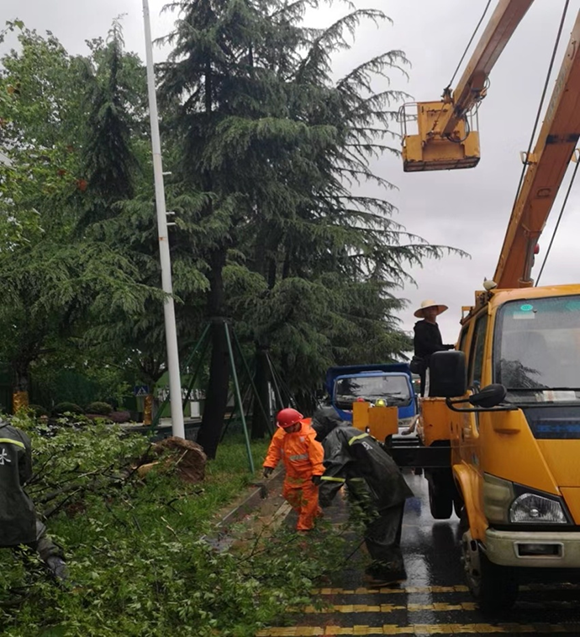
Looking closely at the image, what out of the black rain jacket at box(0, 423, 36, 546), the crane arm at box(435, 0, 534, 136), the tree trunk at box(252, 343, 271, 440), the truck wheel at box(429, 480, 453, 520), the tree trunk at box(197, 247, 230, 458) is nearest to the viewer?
the black rain jacket at box(0, 423, 36, 546)

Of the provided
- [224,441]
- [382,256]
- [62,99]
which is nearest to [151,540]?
Result: [224,441]

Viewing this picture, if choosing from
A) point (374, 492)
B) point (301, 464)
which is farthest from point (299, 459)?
point (374, 492)

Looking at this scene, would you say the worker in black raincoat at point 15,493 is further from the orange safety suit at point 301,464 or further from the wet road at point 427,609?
the orange safety suit at point 301,464

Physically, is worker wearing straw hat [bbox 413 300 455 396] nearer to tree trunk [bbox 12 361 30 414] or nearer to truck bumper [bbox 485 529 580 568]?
truck bumper [bbox 485 529 580 568]

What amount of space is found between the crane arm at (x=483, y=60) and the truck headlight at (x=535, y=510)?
6370 millimetres

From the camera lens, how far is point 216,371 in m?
13.5

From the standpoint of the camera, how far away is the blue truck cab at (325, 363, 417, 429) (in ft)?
51.0

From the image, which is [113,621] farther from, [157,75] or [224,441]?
[224,441]

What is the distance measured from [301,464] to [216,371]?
18.5ft

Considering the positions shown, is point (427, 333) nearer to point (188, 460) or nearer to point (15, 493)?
point (188, 460)

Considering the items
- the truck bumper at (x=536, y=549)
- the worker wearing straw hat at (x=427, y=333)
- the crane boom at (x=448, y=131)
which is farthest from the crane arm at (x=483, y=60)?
the truck bumper at (x=536, y=549)

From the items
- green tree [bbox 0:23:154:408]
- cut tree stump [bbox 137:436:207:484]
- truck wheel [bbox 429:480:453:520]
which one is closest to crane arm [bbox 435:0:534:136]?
green tree [bbox 0:23:154:408]

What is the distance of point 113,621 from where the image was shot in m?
4.14

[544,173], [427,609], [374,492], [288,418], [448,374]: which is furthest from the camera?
[544,173]
